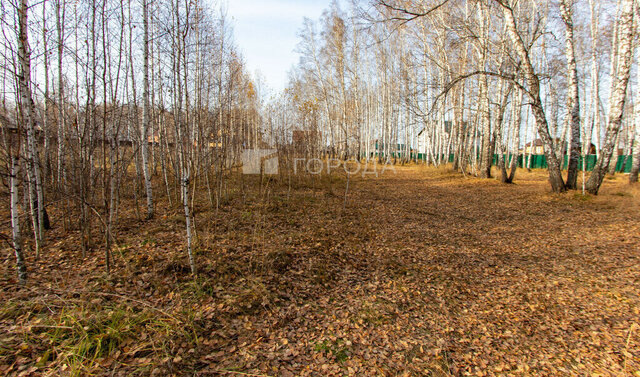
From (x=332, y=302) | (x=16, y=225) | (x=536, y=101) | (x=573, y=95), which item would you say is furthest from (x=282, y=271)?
(x=573, y=95)

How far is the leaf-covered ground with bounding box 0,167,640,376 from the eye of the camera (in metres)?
2.11

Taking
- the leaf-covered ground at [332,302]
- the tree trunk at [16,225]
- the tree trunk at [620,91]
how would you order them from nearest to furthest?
the leaf-covered ground at [332,302], the tree trunk at [16,225], the tree trunk at [620,91]

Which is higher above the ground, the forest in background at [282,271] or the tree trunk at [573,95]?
the tree trunk at [573,95]

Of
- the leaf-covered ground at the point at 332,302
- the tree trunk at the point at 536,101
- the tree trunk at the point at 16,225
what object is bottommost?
the leaf-covered ground at the point at 332,302

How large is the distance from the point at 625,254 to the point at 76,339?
6394 mm

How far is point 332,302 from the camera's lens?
3072mm

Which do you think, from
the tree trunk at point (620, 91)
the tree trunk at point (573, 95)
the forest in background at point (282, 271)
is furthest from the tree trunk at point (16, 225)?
the tree trunk at point (620, 91)

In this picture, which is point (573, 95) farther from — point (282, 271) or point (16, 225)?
point (16, 225)

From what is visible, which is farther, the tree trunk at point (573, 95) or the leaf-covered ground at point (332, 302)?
the tree trunk at point (573, 95)

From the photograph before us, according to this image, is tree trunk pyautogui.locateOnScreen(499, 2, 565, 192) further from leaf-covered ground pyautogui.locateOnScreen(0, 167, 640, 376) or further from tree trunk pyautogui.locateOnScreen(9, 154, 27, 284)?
tree trunk pyautogui.locateOnScreen(9, 154, 27, 284)

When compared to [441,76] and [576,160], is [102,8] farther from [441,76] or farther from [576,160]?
[441,76]

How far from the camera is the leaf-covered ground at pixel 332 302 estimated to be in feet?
6.91

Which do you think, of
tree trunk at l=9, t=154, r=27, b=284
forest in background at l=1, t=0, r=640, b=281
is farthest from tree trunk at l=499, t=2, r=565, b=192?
tree trunk at l=9, t=154, r=27, b=284

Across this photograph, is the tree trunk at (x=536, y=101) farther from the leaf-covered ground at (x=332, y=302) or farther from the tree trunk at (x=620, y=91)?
the leaf-covered ground at (x=332, y=302)
